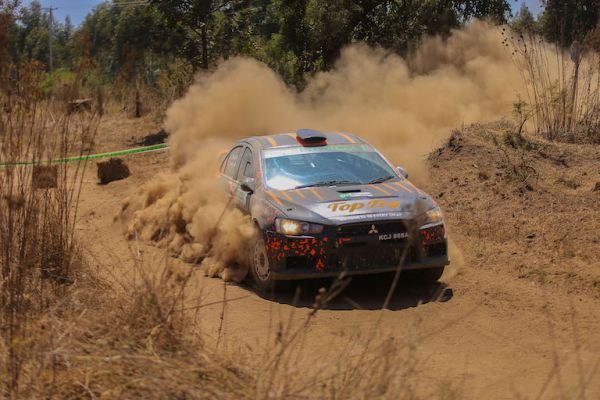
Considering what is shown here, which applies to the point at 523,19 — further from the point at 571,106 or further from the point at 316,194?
the point at 316,194

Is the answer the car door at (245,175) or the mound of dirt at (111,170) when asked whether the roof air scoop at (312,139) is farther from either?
the mound of dirt at (111,170)

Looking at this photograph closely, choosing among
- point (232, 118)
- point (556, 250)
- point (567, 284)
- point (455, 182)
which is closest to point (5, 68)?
point (567, 284)

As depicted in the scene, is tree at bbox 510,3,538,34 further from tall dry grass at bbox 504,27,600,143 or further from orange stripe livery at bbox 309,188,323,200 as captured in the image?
orange stripe livery at bbox 309,188,323,200

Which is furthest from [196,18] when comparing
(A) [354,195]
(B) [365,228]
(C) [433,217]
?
(B) [365,228]

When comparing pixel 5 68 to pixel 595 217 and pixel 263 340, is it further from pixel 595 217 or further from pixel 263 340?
pixel 595 217

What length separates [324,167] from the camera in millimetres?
9367

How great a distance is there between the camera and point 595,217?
10359 mm

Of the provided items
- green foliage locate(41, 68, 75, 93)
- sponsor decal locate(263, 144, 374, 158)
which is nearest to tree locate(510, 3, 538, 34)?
sponsor decal locate(263, 144, 374, 158)

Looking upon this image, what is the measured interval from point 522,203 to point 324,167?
3.66 meters

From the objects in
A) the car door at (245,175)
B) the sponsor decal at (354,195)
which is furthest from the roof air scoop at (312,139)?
the sponsor decal at (354,195)

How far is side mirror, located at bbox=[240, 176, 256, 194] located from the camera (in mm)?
9245

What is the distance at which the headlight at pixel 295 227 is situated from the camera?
812 centimetres

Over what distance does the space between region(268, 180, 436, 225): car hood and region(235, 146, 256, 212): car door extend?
54 cm

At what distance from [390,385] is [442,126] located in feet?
52.1
